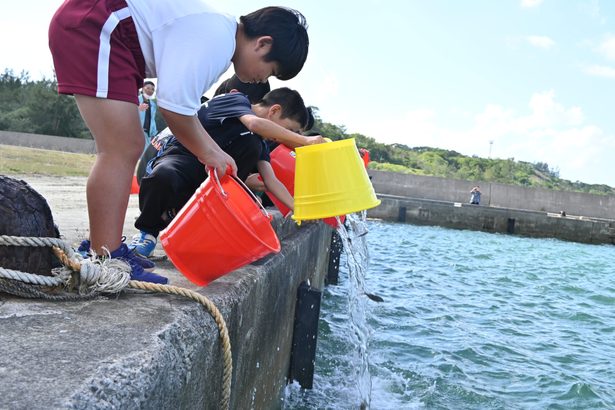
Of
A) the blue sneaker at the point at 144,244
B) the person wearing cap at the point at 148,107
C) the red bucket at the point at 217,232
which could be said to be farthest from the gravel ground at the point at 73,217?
the red bucket at the point at 217,232

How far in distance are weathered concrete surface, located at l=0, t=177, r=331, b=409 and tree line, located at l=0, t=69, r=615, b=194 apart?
97.6 feet

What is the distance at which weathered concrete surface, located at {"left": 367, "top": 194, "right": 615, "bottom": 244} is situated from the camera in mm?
23969

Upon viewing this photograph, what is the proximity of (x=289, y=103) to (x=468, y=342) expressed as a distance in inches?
134

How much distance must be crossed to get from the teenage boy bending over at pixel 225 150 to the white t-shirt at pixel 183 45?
82 cm

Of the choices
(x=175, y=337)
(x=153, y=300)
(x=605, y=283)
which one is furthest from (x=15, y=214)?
(x=605, y=283)

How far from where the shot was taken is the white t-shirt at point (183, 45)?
192 cm

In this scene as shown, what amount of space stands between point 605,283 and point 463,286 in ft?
13.4

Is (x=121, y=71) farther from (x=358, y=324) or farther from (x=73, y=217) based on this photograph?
(x=358, y=324)

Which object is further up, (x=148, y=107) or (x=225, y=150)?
(x=148, y=107)

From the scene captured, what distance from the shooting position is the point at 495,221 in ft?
79.7

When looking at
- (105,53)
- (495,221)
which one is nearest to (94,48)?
(105,53)

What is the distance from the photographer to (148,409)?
124cm

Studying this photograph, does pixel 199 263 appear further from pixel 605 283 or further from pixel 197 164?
pixel 605 283

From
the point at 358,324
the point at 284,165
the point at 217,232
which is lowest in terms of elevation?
the point at 358,324
